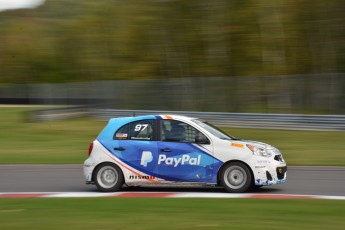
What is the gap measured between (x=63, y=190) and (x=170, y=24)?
106 ft

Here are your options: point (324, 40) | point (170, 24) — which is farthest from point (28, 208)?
point (170, 24)

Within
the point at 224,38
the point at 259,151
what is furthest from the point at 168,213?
the point at 224,38

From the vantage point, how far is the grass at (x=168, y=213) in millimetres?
8919

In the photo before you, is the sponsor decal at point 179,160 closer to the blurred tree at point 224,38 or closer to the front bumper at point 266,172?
the front bumper at point 266,172

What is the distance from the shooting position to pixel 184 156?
42.1 feet

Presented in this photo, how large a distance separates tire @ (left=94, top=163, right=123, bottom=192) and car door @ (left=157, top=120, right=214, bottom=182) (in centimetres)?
85

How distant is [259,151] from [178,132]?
4.90 ft

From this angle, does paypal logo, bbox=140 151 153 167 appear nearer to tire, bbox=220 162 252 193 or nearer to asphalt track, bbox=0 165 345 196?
asphalt track, bbox=0 165 345 196

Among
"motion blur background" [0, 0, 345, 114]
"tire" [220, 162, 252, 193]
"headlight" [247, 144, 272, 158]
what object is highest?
"motion blur background" [0, 0, 345, 114]

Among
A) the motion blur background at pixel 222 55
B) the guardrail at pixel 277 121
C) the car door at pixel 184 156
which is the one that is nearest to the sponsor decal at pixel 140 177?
the car door at pixel 184 156

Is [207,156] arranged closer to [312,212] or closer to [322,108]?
[312,212]

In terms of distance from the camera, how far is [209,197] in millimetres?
11922

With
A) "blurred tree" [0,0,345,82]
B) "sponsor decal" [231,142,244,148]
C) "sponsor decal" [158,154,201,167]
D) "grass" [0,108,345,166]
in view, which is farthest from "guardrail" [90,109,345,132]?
"sponsor decal" [231,142,244,148]

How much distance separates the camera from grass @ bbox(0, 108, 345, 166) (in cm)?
2105
